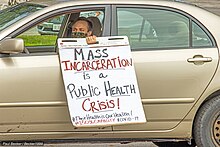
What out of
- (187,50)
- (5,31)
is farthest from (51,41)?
(187,50)

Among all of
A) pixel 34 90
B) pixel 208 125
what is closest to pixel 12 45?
pixel 34 90

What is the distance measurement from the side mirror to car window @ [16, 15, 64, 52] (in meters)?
0.22

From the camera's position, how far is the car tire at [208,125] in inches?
164

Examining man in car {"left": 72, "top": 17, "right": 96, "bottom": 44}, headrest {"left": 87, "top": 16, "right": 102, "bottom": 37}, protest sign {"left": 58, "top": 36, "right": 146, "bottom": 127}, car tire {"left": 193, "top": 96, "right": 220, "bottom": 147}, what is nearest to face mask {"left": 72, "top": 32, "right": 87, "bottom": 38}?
man in car {"left": 72, "top": 17, "right": 96, "bottom": 44}

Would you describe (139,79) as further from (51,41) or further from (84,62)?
(51,41)

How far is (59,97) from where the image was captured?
404 cm

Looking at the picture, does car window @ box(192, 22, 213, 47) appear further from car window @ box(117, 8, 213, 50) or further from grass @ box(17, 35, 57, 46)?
grass @ box(17, 35, 57, 46)

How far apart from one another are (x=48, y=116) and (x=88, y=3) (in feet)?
3.75

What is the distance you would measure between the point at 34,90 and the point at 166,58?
50.1 inches

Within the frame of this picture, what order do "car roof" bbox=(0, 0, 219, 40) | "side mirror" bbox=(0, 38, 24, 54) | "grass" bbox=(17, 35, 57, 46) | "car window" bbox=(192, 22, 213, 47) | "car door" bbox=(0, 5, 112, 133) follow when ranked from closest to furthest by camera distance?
"side mirror" bbox=(0, 38, 24, 54) < "car door" bbox=(0, 5, 112, 133) < "car roof" bbox=(0, 0, 219, 40) < "car window" bbox=(192, 22, 213, 47) < "grass" bbox=(17, 35, 57, 46)

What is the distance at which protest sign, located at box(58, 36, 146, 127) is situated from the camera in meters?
4.00

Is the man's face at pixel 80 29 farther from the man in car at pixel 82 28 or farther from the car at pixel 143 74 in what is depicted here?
the car at pixel 143 74

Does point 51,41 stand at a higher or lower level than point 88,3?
lower

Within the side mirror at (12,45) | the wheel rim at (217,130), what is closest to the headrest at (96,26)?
the side mirror at (12,45)
